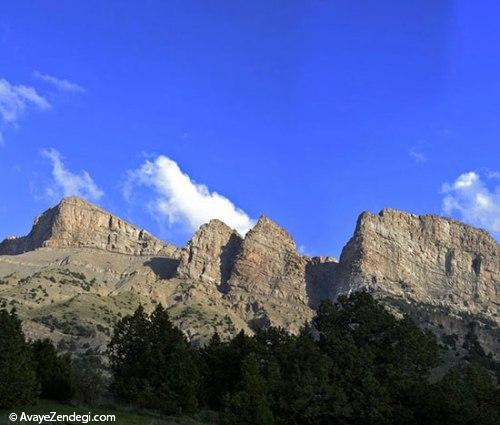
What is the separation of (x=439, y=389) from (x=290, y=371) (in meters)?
11.3

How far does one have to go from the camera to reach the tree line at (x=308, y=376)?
3891 centimetres

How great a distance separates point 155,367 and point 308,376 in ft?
40.6

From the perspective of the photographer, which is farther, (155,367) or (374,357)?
(155,367)

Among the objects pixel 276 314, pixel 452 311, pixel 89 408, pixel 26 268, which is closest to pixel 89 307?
pixel 26 268

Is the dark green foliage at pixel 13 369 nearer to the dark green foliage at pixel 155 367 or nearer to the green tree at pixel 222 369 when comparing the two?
the dark green foliage at pixel 155 367

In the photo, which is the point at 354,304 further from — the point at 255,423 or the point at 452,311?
the point at 452,311

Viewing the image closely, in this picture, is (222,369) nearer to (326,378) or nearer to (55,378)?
(326,378)

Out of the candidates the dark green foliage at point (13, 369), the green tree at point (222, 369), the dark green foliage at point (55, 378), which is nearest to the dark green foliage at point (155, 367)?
the dark green foliage at point (55, 378)

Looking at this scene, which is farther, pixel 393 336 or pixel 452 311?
pixel 452 311

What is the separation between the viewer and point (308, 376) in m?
43.3

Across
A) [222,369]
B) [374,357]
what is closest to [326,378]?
[374,357]

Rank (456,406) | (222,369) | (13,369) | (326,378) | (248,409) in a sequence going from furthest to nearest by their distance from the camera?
(222,369) → (326,378) → (456,406) → (248,409) → (13,369)

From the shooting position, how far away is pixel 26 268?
7623 inches

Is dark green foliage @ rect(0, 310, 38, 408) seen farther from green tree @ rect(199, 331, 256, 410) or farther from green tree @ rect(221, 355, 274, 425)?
green tree @ rect(199, 331, 256, 410)
